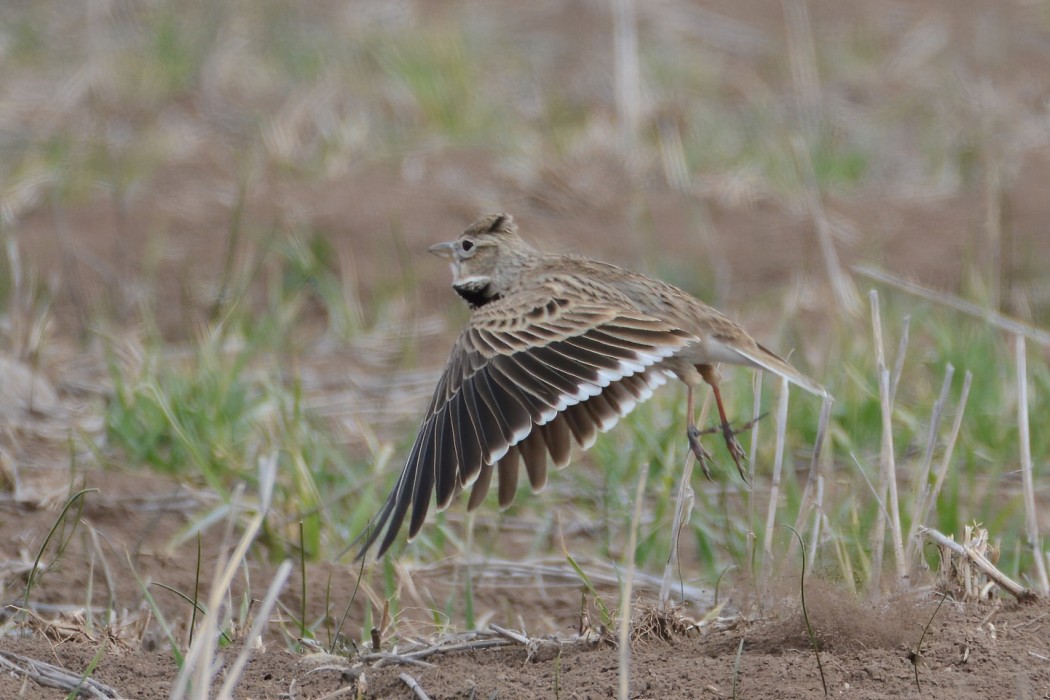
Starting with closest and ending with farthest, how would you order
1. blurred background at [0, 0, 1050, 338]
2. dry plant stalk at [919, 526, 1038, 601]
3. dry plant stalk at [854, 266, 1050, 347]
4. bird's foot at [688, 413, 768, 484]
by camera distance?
dry plant stalk at [919, 526, 1038, 601] → bird's foot at [688, 413, 768, 484] → dry plant stalk at [854, 266, 1050, 347] → blurred background at [0, 0, 1050, 338]

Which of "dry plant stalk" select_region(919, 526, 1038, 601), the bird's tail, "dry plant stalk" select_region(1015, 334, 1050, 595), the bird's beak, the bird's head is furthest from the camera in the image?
the bird's beak

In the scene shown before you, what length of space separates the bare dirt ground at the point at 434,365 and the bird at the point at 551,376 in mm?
396

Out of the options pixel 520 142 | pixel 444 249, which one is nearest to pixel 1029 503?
pixel 444 249

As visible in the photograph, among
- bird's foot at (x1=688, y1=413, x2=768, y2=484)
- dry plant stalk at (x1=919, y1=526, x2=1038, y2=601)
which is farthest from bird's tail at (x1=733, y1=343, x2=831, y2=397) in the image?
dry plant stalk at (x1=919, y1=526, x2=1038, y2=601)

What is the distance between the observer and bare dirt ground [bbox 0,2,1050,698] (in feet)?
10.5

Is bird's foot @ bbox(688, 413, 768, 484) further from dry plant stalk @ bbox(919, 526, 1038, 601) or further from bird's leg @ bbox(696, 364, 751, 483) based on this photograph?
dry plant stalk @ bbox(919, 526, 1038, 601)

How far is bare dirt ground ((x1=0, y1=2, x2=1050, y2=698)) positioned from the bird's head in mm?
898

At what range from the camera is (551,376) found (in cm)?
379

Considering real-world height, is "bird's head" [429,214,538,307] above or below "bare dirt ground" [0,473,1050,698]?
above

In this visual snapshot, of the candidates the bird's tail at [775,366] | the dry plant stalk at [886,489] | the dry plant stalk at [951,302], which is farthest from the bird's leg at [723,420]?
the dry plant stalk at [951,302]

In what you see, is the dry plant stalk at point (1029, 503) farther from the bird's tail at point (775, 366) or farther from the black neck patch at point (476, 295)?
the black neck patch at point (476, 295)

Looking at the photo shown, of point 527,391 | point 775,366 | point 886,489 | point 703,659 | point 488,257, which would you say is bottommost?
point 703,659

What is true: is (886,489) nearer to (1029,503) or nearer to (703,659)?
(1029,503)

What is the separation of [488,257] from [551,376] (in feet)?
3.27
